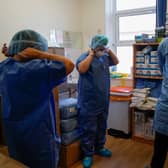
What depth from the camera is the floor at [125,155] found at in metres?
2.34

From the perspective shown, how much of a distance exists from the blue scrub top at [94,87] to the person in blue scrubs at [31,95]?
0.98 meters

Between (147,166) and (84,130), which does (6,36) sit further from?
(147,166)

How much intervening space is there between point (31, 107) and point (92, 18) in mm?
2784

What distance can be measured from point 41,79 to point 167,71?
1.07m

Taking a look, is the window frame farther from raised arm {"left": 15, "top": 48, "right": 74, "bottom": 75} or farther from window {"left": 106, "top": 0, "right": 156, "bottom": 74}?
raised arm {"left": 15, "top": 48, "right": 74, "bottom": 75}

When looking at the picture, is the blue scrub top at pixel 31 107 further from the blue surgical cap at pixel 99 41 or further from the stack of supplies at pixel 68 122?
the blue surgical cap at pixel 99 41

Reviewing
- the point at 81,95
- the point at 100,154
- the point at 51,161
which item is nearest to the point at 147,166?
the point at 100,154

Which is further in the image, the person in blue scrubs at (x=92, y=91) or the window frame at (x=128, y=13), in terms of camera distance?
the window frame at (x=128, y=13)

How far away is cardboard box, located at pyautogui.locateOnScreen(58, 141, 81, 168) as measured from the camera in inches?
89.2

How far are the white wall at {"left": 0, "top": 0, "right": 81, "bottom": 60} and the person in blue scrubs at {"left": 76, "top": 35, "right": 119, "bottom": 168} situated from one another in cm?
107

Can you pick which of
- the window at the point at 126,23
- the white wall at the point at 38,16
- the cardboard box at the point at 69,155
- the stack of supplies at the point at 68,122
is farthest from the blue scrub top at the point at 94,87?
the window at the point at 126,23

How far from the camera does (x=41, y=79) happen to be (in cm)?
117

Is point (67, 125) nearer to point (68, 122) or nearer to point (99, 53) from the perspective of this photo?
point (68, 122)

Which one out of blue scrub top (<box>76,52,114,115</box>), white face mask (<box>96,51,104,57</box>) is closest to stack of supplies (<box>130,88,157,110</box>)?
blue scrub top (<box>76,52,114,115</box>)
